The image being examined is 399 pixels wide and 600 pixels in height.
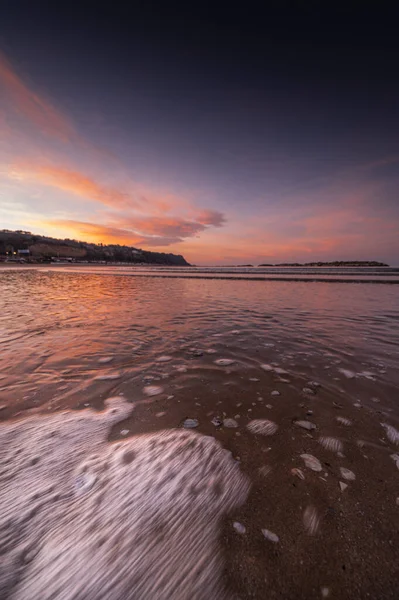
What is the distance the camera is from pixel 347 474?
5.96ft

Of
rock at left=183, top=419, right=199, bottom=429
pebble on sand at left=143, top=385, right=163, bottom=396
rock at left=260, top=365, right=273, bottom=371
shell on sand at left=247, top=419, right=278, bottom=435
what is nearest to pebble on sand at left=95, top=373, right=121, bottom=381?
pebble on sand at left=143, top=385, right=163, bottom=396

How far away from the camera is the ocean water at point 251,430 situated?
1.21 metres

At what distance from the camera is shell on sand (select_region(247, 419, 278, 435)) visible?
2.30 meters

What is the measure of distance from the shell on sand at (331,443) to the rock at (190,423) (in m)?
1.23

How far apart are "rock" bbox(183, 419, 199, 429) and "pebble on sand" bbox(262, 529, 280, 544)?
1.07 metres

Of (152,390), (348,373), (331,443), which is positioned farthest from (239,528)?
(348,373)

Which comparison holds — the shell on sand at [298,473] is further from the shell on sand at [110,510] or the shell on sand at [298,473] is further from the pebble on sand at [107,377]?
the pebble on sand at [107,377]

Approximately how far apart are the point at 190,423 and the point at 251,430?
0.64 meters

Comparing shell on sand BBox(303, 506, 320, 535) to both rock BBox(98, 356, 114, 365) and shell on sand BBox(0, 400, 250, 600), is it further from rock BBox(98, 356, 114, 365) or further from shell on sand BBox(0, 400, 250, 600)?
rock BBox(98, 356, 114, 365)

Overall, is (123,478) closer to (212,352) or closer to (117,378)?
(117,378)

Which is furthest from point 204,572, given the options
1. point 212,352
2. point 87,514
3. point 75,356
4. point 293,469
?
point 75,356

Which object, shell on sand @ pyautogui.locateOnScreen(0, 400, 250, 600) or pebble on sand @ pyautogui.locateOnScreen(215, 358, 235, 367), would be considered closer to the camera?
shell on sand @ pyautogui.locateOnScreen(0, 400, 250, 600)

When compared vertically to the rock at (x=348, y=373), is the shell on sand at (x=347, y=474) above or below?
below

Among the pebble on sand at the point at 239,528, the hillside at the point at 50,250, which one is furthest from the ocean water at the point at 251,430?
the hillside at the point at 50,250
